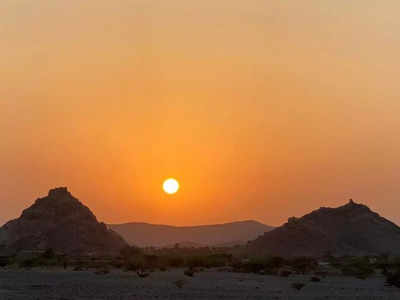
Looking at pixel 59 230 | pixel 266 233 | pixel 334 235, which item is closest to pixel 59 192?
pixel 59 230

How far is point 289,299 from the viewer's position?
3997 centimetres

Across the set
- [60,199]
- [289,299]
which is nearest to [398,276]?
[289,299]

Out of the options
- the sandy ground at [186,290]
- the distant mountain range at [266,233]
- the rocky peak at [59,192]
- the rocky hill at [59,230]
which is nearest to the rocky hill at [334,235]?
the distant mountain range at [266,233]

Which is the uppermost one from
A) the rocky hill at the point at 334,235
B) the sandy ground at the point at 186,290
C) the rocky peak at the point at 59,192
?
the rocky peak at the point at 59,192

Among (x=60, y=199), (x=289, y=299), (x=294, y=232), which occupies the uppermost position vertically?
(x=60, y=199)

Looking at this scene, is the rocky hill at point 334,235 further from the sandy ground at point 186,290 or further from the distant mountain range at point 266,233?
the sandy ground at point 186,290

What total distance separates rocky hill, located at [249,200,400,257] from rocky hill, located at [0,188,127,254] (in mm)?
33848

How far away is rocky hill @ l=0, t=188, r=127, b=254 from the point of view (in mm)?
152125

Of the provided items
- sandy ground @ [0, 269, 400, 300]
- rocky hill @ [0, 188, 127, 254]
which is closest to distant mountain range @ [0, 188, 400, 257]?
rocky hill @ [0, 188, 127, 254]

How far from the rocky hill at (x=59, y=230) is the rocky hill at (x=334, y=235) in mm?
33848

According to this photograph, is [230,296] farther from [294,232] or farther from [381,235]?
[381,235]

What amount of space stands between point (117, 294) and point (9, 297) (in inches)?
231

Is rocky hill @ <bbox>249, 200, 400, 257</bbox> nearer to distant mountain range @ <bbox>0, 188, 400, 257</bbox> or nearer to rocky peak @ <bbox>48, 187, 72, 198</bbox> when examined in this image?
distant mountain range @ <bbox>0, 188, 400, 257</bbox>

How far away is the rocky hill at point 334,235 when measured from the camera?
145375 millimetres
